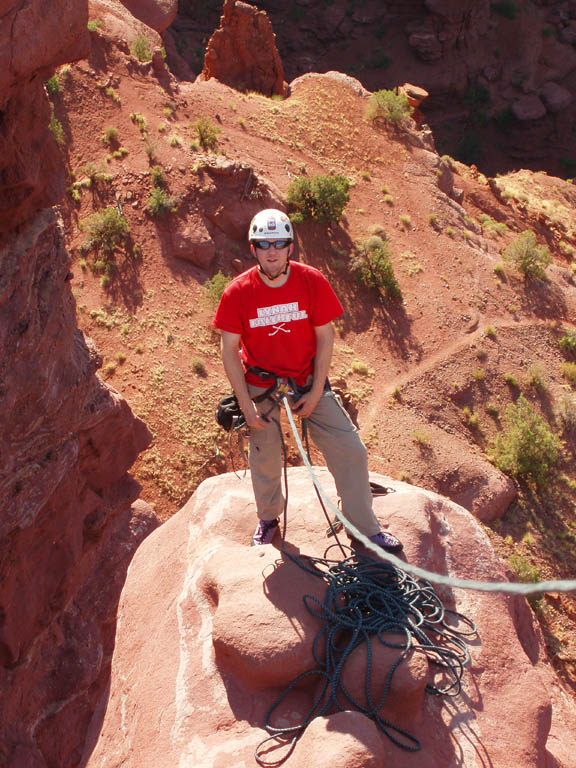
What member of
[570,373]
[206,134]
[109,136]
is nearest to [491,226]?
[570,373]

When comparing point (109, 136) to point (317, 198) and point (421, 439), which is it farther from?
point (421, 439)

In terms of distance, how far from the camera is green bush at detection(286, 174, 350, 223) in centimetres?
1784

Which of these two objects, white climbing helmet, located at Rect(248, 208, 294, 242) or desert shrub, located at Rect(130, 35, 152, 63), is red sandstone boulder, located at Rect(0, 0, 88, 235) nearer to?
white climbing helmet, located at Rect(248, 208, 294, 242)

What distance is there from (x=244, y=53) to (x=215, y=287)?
1110 cm

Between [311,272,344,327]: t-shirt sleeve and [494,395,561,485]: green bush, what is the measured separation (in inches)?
426

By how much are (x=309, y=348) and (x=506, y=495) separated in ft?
34.3

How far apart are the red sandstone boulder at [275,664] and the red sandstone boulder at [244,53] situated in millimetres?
19242

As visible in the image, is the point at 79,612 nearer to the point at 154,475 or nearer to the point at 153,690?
the point at 153,690

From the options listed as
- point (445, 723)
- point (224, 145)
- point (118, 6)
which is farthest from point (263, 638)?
point (118, 6)

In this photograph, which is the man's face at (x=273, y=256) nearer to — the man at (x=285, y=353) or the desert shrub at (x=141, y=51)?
the man at (x=285, y=353)

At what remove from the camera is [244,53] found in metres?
22.2

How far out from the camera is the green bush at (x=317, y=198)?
17.8 m

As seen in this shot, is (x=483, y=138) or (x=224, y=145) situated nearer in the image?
(x=224, y=145)

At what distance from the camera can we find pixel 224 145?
18.4m
